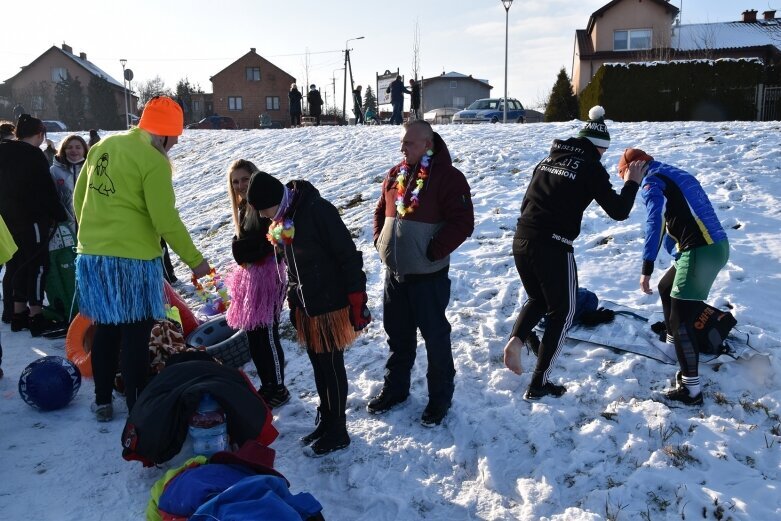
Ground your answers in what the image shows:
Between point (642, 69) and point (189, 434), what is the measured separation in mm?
18342

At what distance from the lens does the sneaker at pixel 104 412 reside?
4242mm

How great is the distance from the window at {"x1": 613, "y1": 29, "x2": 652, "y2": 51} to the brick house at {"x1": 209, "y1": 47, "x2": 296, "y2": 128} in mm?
28684

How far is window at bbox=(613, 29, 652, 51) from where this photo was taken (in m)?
33.0

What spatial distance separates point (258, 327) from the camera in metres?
4.33

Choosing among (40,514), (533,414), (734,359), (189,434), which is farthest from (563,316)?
(40,514)

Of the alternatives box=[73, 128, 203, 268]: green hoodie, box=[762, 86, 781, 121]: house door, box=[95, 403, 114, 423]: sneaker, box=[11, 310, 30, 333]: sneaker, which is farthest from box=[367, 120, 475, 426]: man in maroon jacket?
box=[762, 86, 781, 121]: house door

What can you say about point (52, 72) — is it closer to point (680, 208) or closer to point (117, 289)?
point (117, 289)

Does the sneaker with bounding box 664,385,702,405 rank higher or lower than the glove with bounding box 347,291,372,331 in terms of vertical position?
lower

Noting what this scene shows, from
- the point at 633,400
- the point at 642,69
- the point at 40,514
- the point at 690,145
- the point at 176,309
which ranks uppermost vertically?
the point at 642,69

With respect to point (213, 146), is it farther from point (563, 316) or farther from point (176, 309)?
point (563, 316)

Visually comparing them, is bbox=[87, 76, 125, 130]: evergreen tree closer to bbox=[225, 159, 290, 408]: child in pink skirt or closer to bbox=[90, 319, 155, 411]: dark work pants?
bbox=[225, 159, 290, 408]: child in pink skirt

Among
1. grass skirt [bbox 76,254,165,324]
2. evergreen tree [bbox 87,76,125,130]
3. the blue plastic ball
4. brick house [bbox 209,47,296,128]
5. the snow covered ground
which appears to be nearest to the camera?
the snow covered ground

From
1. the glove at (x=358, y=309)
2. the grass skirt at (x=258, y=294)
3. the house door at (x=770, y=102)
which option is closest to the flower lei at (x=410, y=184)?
the glove at (x=358, y=309)

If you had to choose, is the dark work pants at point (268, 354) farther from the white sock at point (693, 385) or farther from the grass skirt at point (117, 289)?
the white sock at point (693, 385)
